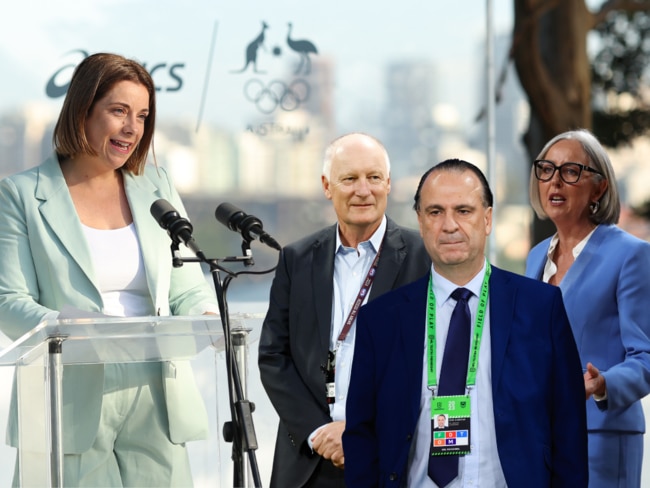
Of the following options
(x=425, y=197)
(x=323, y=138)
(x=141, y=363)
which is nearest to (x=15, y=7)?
(x=323, y=138)

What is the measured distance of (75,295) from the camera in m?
3.30

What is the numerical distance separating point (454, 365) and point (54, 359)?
1.08 m

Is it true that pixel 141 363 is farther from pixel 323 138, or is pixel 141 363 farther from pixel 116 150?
pixel 323 138

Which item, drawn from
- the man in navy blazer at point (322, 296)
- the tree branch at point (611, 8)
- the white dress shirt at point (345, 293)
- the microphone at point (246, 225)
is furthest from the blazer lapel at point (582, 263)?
the tree branch at point (611, 8)

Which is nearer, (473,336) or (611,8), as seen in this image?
(473,336)

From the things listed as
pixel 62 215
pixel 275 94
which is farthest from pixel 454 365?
pixel 275 94

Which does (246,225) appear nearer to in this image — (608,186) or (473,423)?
(473,423)

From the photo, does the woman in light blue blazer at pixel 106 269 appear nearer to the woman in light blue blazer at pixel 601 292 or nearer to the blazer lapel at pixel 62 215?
the blazer lapel at pixel 62 215

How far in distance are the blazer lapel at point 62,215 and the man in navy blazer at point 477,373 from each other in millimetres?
953

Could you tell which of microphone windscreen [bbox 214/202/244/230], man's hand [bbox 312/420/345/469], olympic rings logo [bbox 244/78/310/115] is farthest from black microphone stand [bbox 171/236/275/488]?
olympic rings logo [bbox 244/78/310/115]

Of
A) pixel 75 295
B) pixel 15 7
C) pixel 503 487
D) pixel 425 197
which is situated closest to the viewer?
pixel 503 487

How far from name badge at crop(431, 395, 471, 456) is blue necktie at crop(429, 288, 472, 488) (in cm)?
2

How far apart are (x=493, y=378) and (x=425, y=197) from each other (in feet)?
1.57

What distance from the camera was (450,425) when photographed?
8.59 feet
